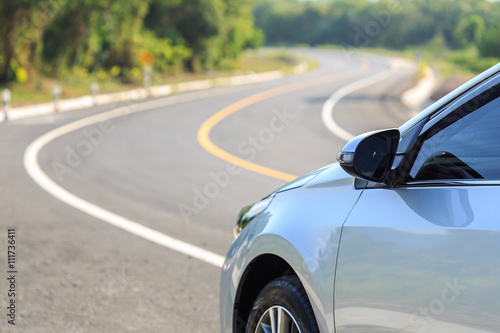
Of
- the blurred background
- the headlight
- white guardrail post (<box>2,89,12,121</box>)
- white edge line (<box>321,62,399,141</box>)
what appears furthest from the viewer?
the blurred background

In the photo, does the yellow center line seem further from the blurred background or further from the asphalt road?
the blurred background

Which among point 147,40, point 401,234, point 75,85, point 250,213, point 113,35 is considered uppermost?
point 401,234

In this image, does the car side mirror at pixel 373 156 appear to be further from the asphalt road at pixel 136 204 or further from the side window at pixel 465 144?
the asphalt road at pixel 136 204

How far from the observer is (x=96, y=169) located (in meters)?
11.7

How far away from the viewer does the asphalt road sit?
517 cm

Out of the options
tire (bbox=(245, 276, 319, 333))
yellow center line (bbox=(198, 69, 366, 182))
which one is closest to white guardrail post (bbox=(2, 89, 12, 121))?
yellow center line (bbox=(198, 69, 366, 182))

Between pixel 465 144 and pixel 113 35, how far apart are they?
35.5 m

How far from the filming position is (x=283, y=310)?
316 centimetres

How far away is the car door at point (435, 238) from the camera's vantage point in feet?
7.24

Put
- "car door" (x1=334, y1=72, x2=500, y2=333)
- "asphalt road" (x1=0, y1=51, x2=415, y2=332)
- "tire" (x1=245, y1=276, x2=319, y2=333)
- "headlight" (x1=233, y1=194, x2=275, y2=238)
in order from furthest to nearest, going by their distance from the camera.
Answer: "asphalt road" (x1=0, y1=51, x2=415, y2=332) < "headlight" (x1=233, y1=194, x2=275, y2=238) < "tire" (x1=245, y1=276, x2=319, y2=333) < "car door" (x1=334, y1=72, x2=500, y2=333)

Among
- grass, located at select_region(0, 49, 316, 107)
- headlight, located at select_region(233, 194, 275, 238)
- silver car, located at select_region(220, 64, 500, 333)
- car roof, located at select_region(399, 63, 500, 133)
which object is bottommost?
grass, located at select_region(0, 49, 316, 107)

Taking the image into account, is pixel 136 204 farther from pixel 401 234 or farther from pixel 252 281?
pixel 401 234

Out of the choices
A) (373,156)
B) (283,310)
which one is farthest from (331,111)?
(373,156)

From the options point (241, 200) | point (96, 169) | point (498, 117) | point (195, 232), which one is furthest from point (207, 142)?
point (498, 117)
